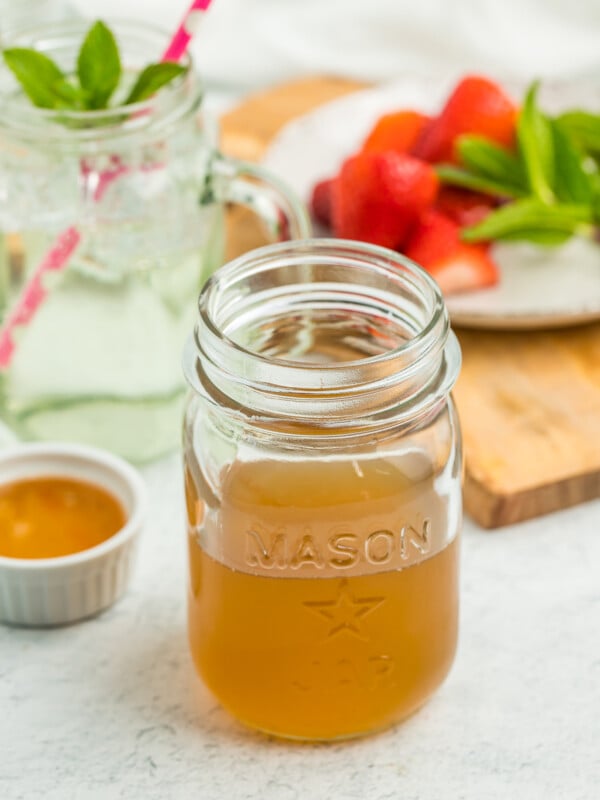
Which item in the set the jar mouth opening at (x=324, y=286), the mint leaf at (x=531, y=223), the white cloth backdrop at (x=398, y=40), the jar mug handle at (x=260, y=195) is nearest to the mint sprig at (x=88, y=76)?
the jar mug handle at (x=260, y=195)

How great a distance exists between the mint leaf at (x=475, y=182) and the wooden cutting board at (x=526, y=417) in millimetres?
208

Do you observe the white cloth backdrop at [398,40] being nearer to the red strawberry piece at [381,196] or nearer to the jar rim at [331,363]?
the red strawberry piece at [381,196]

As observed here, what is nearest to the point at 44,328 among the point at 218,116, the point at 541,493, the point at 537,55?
the point at 541,493

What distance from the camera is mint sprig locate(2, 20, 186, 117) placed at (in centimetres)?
114

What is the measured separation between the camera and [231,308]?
0.98 m

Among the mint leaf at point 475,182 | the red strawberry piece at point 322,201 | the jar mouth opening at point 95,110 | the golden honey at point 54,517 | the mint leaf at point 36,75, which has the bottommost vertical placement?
the red strawberry piece at point 322,201

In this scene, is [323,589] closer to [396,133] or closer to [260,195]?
[260,195]

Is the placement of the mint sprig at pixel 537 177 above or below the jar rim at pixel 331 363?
below

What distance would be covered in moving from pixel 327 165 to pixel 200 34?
509mm

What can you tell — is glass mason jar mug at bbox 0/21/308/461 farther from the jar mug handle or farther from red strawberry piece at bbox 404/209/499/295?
red strawberry piece at bbox 404/209/499/295

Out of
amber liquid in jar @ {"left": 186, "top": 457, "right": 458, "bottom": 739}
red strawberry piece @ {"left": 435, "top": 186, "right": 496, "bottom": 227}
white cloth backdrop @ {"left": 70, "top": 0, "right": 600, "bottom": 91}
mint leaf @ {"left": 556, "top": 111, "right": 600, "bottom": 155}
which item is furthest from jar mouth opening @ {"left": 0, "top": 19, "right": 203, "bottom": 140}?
white cloth backdrop @ {"left": 70, "top": 0, "right": 600, "bottom": 91}

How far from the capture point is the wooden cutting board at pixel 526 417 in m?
1.23

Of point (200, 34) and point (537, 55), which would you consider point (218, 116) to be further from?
point (537, 55)

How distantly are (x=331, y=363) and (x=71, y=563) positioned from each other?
0.29 m
